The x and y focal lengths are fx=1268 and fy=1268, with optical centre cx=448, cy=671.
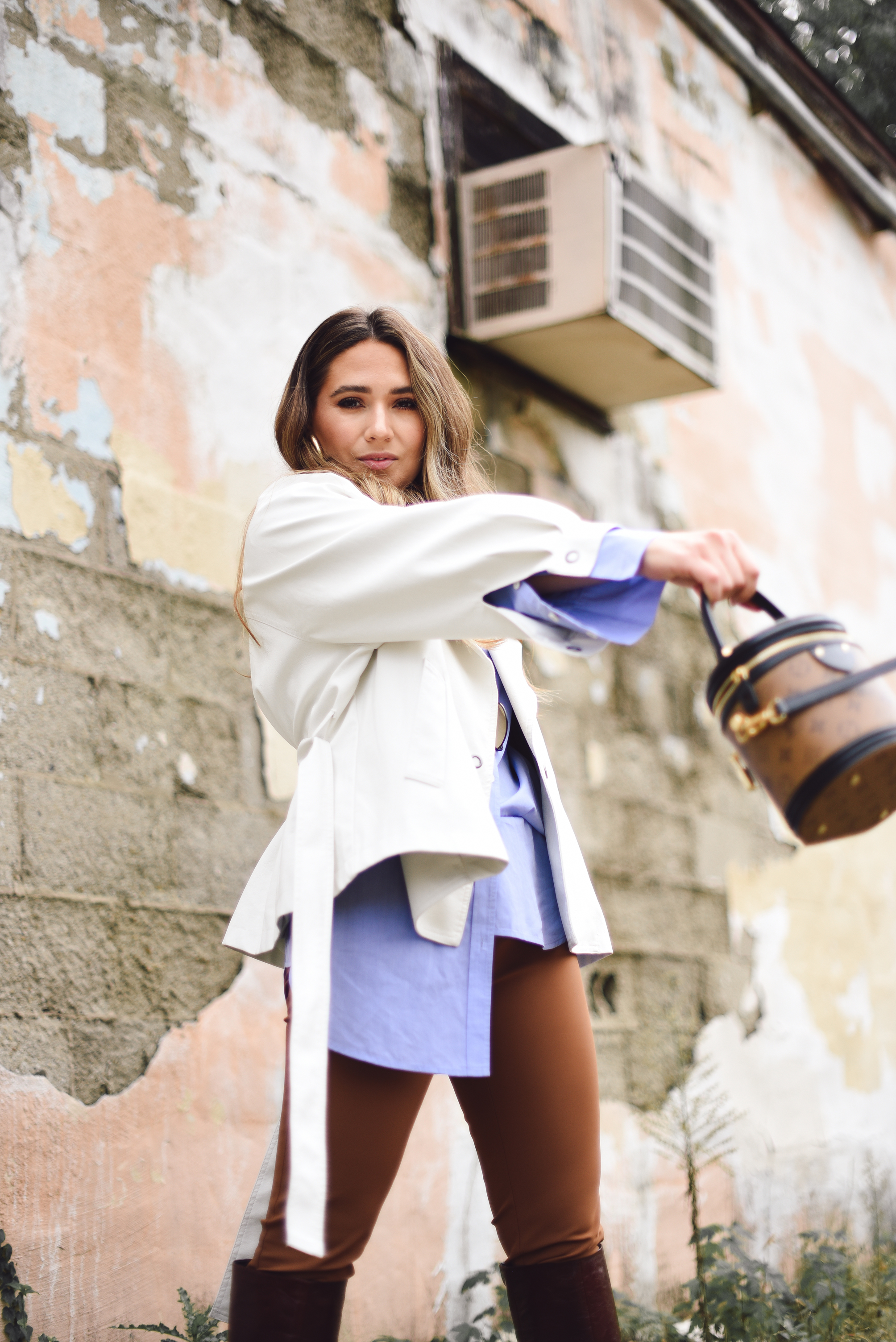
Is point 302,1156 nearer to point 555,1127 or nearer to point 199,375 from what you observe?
point 555,1127

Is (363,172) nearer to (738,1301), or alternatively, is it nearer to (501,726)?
(501,726)

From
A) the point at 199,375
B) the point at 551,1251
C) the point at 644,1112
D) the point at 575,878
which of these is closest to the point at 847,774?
the point at 575,878

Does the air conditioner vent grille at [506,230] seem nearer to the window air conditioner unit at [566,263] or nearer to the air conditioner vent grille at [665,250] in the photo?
the window air conditioner unit at [566,263]

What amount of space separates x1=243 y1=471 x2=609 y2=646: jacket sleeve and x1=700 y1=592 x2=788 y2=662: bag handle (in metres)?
0.12

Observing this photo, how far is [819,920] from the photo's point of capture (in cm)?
400

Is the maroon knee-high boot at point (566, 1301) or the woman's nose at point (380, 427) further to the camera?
the woman's nose at point (380, 427)

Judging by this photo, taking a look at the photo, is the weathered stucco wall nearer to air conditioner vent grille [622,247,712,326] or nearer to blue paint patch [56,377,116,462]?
blue paint patch [56,377,116,462]

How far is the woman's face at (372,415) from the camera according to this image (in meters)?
1.71

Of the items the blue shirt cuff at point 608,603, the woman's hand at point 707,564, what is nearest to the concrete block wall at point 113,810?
the blue shirt cuff at point 608,603

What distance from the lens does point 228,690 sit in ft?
7.64

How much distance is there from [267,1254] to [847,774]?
0.80 m

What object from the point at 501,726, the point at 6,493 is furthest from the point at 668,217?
the point at 501,726

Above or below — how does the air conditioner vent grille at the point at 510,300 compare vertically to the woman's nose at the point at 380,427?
above

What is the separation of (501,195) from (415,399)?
1561 mm
